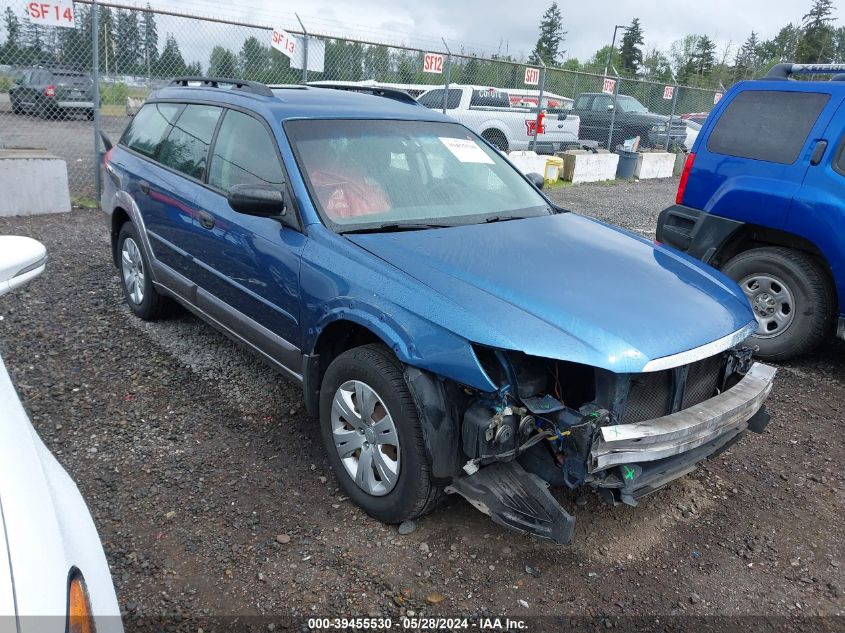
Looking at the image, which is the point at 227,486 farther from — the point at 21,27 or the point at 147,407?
the point at 21,27

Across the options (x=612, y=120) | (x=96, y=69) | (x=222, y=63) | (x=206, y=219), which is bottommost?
(x=206, y=219)

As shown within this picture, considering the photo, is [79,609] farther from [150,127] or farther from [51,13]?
[51,13]

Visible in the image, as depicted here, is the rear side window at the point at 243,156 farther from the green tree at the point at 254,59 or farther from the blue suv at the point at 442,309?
the green tree at the point at 254,59

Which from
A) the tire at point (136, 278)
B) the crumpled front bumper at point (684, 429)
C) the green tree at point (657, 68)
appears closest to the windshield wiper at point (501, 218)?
the crumpled front bumper at point (684, 429)

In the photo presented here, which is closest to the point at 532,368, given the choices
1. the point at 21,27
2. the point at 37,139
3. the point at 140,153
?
the point at 140,153

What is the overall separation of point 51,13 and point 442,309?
746cm

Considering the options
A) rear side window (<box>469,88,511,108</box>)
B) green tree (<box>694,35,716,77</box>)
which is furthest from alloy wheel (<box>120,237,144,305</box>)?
green tree (<box>694,35,716,77</box>)

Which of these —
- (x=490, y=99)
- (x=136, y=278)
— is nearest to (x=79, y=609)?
(x=136, y=278)

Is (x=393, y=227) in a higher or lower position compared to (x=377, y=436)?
higher

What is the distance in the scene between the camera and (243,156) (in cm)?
372

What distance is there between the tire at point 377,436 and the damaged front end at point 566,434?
0.60 feet

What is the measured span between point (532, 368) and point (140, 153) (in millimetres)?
3629

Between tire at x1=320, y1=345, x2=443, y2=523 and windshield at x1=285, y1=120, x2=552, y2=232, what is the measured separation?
73 centimetres

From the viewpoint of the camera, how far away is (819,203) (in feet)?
14.9
